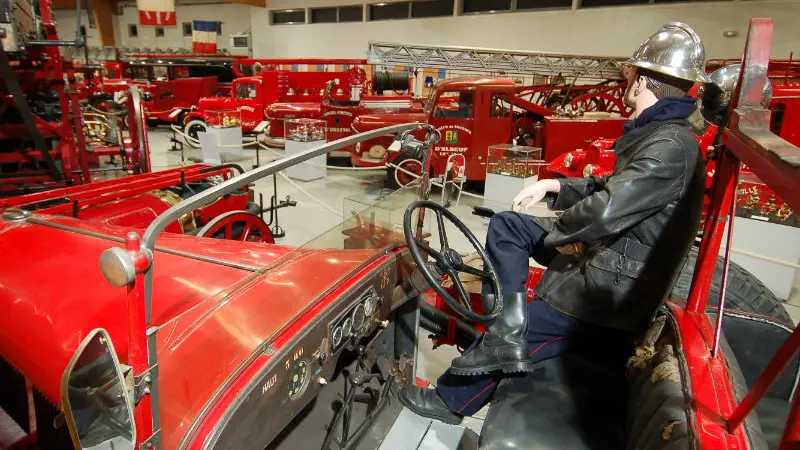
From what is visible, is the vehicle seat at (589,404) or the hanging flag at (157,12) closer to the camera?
the vehicle seat at (589,404)

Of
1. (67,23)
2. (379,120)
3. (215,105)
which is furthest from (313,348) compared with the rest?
(67,23)

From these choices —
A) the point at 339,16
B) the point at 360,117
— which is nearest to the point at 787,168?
the point at 360,117

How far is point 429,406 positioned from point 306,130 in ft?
23.9

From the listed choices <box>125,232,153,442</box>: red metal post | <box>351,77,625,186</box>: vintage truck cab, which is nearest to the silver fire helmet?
<box>125,232,153,442</box>: red metal post

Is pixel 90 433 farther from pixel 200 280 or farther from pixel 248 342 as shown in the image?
pixel 200 280

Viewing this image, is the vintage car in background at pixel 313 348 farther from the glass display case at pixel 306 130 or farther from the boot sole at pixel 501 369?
the glass display case at pixel 306 130

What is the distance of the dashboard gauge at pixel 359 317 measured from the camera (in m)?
1.89

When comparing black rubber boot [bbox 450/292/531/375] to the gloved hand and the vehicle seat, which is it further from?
the gloved hand

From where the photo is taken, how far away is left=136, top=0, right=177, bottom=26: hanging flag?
1449cm

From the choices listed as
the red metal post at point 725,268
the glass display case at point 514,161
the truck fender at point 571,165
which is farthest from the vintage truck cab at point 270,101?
the red metal post at point 725,268

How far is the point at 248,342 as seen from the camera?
1.48m

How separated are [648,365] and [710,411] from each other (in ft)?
1.56

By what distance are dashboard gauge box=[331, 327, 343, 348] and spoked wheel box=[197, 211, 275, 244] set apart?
2034mm

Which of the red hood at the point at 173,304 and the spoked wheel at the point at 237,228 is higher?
the red hood at the point at 173,304
